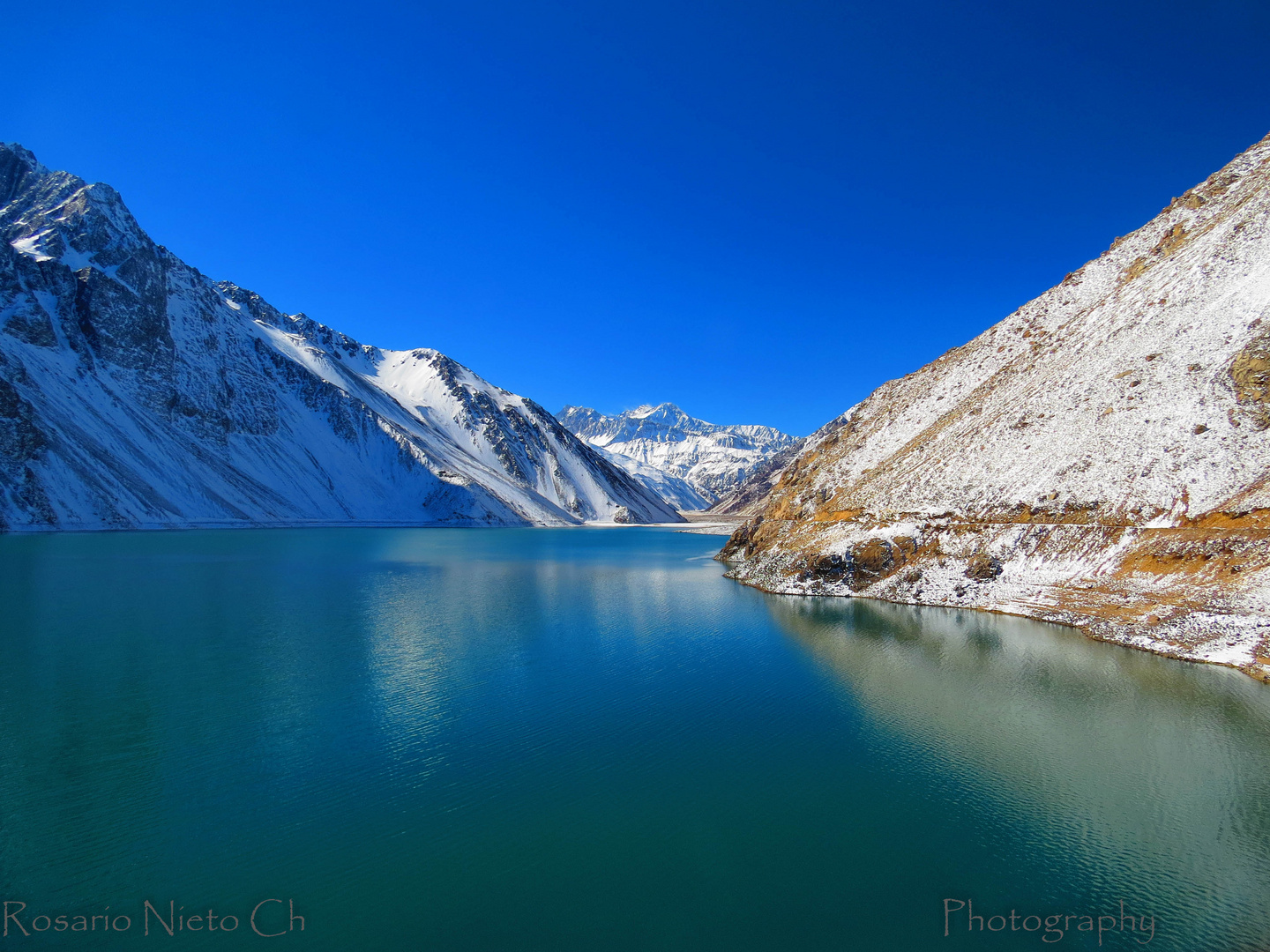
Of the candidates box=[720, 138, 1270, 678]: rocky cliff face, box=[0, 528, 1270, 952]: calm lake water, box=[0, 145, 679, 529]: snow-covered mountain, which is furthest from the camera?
box=[0, 145, 679, 529]: snow-covered mountain

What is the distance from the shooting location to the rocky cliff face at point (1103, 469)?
3138 cm

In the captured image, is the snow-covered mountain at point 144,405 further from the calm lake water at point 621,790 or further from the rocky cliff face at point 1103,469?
the rocky cliff face at point 1103,469

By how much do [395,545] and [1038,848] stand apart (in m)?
109

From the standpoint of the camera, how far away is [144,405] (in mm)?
141125

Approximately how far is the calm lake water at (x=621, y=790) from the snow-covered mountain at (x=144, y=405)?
4167 inches

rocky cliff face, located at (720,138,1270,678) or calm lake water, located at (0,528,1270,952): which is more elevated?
rocky cliff face, located at (720,138,1270,678)

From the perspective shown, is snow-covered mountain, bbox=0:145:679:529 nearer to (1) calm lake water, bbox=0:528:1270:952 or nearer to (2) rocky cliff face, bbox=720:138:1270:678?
(1) calm lake water, bbox=0:528:1270:952

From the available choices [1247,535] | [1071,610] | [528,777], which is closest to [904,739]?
[528,777]

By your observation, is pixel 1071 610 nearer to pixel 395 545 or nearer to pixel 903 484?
pixel 903 484

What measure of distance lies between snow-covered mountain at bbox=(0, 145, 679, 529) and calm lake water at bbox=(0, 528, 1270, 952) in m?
106

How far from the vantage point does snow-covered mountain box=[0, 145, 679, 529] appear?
113m

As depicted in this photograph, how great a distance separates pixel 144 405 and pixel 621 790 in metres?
173

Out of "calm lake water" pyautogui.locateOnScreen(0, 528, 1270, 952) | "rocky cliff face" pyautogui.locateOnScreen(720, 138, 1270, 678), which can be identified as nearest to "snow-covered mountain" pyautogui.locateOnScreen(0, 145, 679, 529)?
"calm lake water" pyautogui.locateOnScreen(0, 528, 1270, 952)

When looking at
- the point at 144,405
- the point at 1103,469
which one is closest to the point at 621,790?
the point at 1103,469
